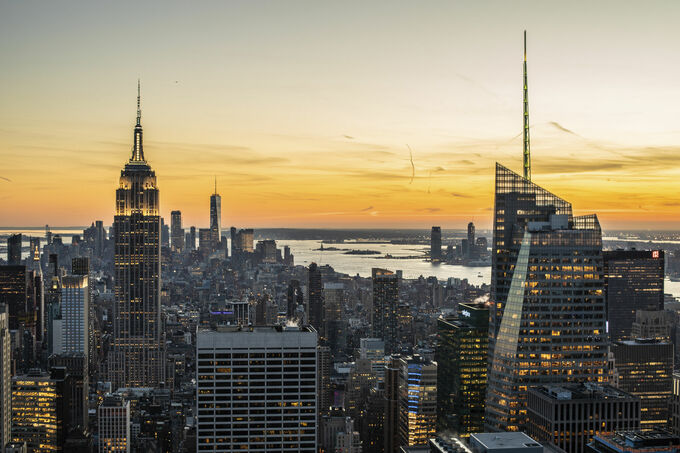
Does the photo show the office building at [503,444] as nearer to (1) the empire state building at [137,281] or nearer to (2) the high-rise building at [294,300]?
(1) the empire state building at [137,281]

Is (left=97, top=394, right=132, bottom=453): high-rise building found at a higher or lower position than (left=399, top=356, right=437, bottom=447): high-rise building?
lower

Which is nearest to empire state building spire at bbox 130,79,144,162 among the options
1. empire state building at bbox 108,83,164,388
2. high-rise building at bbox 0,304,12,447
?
empire state building at bbox 108,83,164,388

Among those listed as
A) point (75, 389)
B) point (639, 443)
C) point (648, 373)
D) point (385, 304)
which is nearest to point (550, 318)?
point (639, 443)

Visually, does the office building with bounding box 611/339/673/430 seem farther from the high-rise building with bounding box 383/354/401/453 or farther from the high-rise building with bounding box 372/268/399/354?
the high-rise building with bounding box 372/268/399/354

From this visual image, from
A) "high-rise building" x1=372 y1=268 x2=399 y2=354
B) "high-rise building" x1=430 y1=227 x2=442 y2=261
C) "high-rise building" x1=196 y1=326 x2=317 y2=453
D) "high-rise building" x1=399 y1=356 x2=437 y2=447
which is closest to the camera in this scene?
"high-rise building" x1=196 y1=326 x2=317 y2=453

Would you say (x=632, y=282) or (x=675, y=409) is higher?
(x=632, y=282)

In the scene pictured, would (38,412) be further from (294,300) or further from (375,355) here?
(294,300)

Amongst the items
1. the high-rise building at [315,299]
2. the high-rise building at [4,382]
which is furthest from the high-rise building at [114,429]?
the high-rise building at [315,299]
